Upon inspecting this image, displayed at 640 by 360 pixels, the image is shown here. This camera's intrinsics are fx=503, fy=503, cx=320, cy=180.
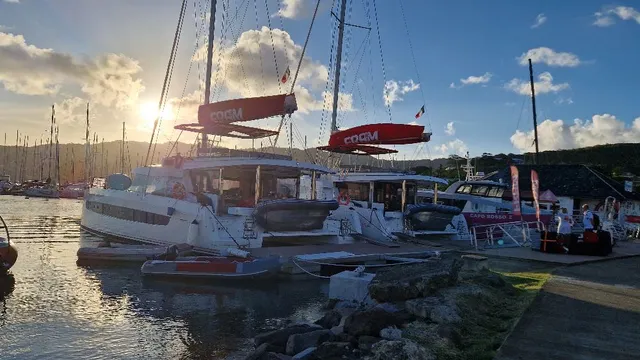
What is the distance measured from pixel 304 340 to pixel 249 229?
35.4ft

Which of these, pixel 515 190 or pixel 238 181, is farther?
pixel 238 181

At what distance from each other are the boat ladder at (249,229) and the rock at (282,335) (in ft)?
31.1

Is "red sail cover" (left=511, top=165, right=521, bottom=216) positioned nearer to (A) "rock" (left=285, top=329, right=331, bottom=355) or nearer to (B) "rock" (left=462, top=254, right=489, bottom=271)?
(B) "rock" (left=462, top=254, right=489, bottom=271)

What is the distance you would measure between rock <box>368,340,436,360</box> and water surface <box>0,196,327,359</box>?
4.18m

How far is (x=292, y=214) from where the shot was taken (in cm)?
1969

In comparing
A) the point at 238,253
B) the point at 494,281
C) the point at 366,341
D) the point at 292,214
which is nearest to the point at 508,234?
the point at 292,214

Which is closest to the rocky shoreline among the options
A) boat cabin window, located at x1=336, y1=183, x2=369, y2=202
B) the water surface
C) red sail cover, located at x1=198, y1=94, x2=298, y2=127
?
the water surface

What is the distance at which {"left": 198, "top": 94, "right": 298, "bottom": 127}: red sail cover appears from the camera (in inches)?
770

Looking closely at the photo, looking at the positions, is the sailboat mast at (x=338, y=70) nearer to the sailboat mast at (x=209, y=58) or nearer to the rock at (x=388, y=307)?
the sailboat mast at (x=209, y=58)

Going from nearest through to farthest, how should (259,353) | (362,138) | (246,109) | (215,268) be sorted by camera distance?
(259,353) → (215,268) → (246,109) → (362,138)

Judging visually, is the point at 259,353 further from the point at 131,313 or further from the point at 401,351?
the point at 131,313

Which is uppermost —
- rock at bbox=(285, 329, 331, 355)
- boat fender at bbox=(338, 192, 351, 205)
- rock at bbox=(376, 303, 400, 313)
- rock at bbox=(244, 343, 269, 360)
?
boat fender at bbox=(338, 192, 351, 205)

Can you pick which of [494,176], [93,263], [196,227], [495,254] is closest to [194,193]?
[196,227]

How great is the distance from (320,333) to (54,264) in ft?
48.9
